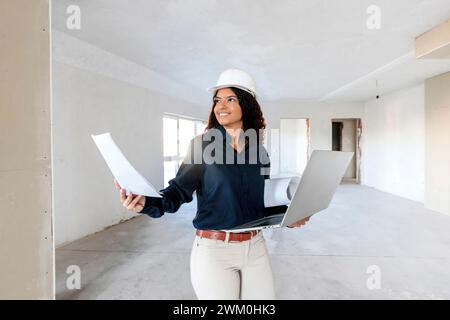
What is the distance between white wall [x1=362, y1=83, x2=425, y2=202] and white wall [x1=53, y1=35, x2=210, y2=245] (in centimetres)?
584

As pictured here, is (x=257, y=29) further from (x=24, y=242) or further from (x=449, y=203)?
(x=449, y=203)

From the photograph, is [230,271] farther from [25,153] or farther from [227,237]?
[25,153]

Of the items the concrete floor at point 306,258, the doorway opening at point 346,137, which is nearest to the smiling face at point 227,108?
the concrete floor at point 306,258

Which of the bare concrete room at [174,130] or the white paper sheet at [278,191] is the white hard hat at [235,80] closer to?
the bare concrete room at [174,130]

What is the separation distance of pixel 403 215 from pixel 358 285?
3.31 meters

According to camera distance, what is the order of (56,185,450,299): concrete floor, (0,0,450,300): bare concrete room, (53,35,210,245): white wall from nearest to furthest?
(0,0,450,300): bare concrete room < (56,185,450,299): concrete floor < (53,35,210,245): white wall

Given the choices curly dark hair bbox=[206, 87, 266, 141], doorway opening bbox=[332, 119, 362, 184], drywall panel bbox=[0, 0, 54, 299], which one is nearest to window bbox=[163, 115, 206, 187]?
drywall panel bbox=[0, 0, 54, 299]

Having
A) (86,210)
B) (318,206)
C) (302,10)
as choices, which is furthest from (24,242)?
(302,10)

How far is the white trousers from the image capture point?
0.96 meters

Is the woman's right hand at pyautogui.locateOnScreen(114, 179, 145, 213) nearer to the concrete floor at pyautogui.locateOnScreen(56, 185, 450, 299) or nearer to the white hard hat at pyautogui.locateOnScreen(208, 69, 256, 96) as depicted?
the white hard hat at pyautogui.locateOnScreen(208, 69, 256, 96)

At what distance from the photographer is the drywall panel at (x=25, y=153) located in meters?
1.37

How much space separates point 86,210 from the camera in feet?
12.2

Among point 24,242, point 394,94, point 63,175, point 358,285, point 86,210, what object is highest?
point 394,94

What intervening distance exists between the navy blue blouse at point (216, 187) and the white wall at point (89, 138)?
288 cm
